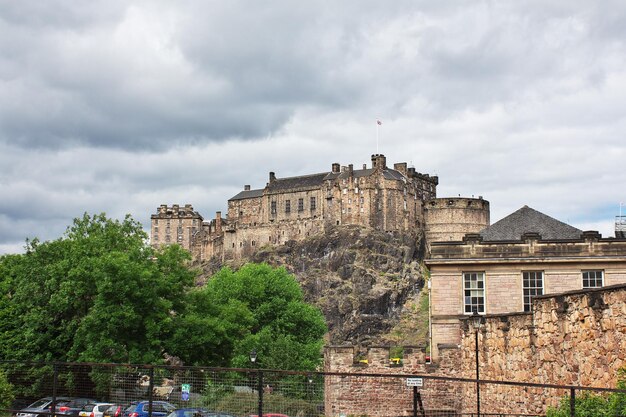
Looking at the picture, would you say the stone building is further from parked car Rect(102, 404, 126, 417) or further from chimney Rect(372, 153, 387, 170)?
chimney Rect(372, 153, 387, 170)

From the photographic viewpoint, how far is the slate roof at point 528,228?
117 feet

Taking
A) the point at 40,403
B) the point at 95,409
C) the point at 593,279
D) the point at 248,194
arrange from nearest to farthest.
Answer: the point at 95,409 → the point at 40,403 → the point at 593,279 → the point at 248,194

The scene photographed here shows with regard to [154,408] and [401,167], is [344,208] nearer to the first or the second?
[401,167]

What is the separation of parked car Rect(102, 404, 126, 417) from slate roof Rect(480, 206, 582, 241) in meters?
19.9

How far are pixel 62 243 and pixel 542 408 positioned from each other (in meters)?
32.7

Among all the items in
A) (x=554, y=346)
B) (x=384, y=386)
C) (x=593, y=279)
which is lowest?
(x=384, y=386)

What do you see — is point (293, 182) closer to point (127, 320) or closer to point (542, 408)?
point (127, 320)

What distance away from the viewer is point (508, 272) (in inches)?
1241

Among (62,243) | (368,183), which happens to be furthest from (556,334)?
(368,183)

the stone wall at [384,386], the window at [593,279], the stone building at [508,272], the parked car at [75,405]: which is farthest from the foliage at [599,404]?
the window at [593,279]

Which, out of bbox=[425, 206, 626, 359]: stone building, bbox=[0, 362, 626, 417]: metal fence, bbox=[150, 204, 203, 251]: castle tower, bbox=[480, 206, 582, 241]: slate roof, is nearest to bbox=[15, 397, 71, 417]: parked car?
bbox=[0, 362, 626, 417]: metal fence

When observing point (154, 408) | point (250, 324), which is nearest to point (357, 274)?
point (250, 324)

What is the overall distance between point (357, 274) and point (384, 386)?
10690cm

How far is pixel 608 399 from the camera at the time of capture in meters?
14.6
